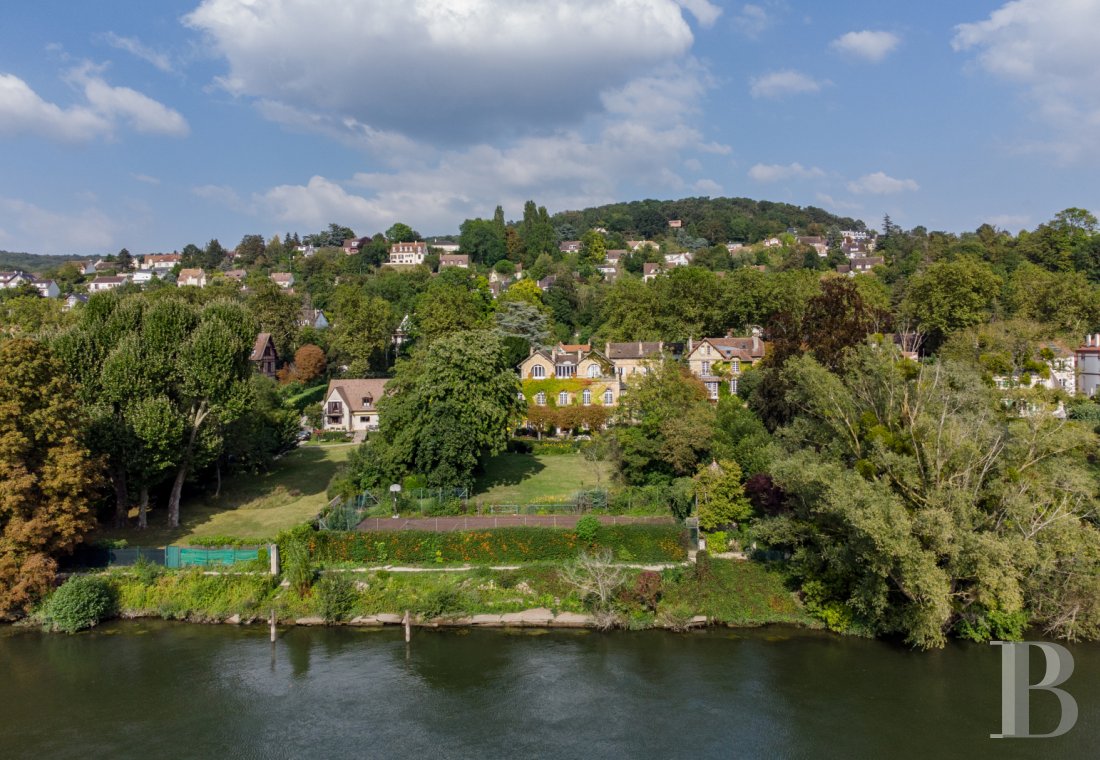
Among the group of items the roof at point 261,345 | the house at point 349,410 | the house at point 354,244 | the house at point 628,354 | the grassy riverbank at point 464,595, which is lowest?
the grassy riverbank at point 464,595

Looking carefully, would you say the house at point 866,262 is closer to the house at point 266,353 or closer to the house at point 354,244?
the house at point 266,353

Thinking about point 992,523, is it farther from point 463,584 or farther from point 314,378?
point 314,378

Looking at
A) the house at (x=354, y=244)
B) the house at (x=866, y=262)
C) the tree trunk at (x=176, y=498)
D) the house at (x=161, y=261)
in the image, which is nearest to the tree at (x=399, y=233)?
the house at (x=354, y=244)

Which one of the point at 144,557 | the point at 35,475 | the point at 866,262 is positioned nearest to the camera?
the point at 35,475

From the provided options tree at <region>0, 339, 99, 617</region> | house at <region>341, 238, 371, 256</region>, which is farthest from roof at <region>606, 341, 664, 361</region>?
house at <region>341, 238, 371, 256</region>

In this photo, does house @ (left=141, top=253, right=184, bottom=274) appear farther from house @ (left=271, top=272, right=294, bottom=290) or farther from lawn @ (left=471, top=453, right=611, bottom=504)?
lawn @ (left=471, top=453, right=611, bottom=504)

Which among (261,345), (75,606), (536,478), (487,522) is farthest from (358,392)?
(75,606)

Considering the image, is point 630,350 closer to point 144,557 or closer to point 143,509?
point 143,509
